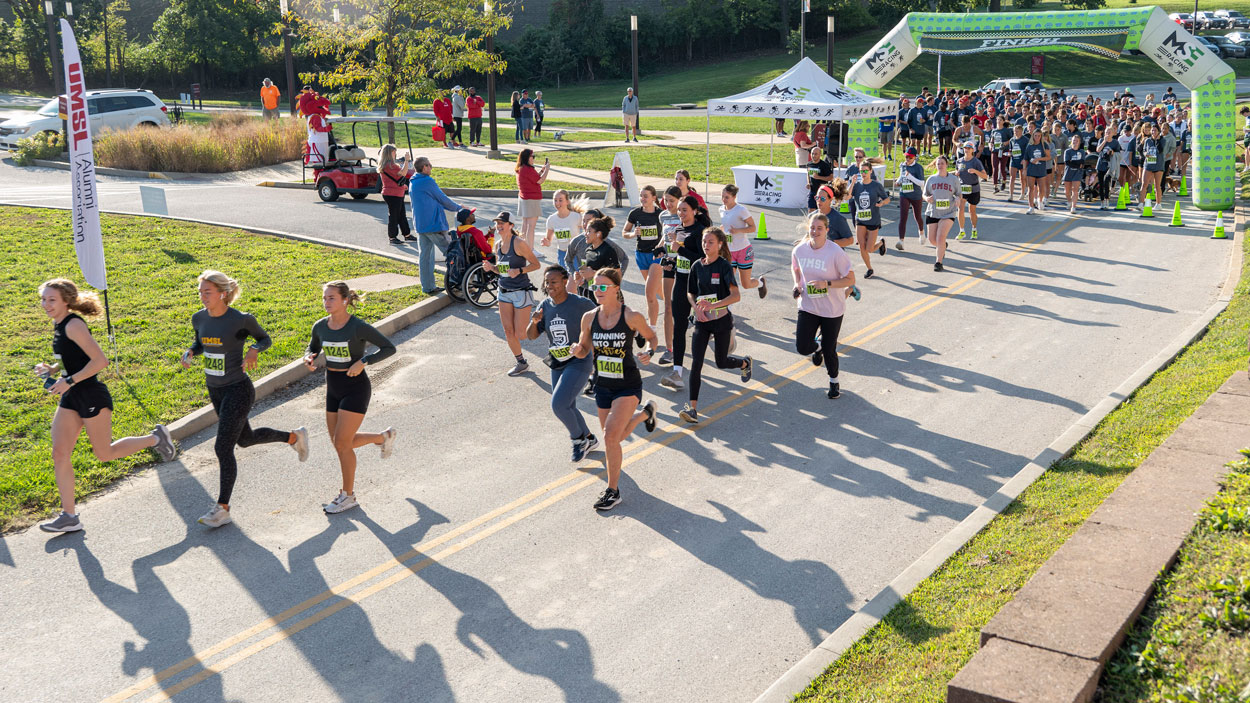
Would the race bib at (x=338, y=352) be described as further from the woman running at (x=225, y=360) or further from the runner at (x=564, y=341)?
the runner at (x=564, y=341)

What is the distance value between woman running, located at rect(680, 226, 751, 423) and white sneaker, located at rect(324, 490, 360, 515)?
323cm

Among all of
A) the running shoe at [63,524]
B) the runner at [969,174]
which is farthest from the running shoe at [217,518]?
the runner at [969,174]

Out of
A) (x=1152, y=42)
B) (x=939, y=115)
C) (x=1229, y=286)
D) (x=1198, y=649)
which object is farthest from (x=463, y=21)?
(x=1198, y=649)

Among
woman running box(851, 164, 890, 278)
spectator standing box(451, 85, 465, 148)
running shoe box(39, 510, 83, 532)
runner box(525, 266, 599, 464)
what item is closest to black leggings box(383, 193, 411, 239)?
woman running box(851, 164, 890, 278)

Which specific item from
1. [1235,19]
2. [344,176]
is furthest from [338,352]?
Result: [1235,19]

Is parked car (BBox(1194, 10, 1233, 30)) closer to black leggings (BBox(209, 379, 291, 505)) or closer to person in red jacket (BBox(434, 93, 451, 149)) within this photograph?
person in red jacket (BBox(434, 93, 451, 149))

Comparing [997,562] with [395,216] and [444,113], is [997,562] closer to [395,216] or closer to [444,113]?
[395,216]

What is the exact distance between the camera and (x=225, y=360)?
7.77 m

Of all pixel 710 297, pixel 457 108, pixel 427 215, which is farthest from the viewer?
pixel 457 108

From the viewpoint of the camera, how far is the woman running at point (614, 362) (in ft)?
26.0

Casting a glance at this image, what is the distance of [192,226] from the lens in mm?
18609

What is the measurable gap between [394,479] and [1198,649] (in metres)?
6.10

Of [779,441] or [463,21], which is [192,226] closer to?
[463,21]

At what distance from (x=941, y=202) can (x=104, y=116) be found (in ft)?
86.1
